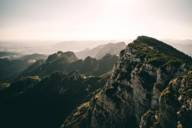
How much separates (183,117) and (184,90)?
64.1ft

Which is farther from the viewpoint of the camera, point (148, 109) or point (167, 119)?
point (148, 109)

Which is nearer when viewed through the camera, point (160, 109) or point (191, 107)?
point (191, 107)

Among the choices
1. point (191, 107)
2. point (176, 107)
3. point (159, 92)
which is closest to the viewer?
point (191, 107)

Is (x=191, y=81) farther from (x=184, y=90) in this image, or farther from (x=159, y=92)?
(x=159, y=92)

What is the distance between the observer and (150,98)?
198 metres

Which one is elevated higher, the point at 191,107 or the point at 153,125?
the point at 191,107

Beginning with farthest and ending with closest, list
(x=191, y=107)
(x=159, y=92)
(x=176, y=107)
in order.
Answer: (x=159, y=92), (x=176, y=107), (x=191, y=107)


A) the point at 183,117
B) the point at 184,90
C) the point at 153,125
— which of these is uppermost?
the point at 184,90

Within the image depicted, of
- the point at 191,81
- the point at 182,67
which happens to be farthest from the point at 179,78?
the point at 182,67

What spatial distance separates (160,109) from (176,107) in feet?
42.2

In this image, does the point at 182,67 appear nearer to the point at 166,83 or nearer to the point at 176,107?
the point at 166,83

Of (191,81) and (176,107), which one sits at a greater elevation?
(191,81)

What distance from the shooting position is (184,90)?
168000 millimetres

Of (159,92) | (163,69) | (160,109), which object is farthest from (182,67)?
(160,109)
